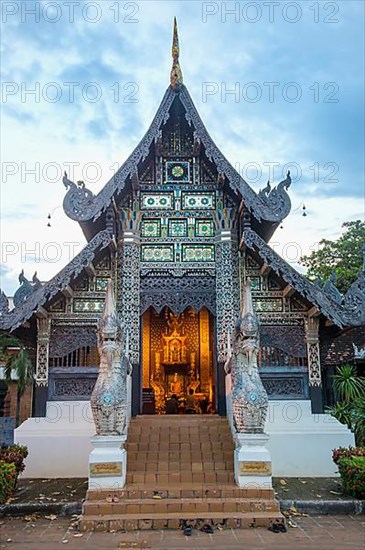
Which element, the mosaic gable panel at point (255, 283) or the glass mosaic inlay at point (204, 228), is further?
the glass mosaic inlay at point (204, 228)

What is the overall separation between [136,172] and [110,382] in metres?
4.11

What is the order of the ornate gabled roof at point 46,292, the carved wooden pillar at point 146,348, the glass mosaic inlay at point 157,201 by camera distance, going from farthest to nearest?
the carved wooden pillar at point 146,348 < the glass mosaic inlay at point 157,201 < the ornate gabled roof at point 46,292

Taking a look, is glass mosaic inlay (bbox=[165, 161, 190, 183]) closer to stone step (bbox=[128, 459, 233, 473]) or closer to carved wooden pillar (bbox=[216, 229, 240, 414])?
carved wooden pillar (bbox=[216, 229, 240, 414])

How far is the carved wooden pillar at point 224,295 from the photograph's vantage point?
9.16 metres

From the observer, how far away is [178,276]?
947 cm

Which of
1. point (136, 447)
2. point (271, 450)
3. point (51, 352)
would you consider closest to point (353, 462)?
point (271, 450)

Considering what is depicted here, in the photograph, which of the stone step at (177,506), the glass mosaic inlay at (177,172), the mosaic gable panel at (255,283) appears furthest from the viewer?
the glass mosaic inlay at (177,172)

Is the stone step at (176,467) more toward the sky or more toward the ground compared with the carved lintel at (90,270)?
more toward the ground

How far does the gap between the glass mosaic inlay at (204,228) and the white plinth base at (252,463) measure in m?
4.17

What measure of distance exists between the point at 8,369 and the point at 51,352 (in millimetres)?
755

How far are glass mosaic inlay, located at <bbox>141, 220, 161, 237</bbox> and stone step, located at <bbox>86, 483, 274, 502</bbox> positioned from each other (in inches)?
184

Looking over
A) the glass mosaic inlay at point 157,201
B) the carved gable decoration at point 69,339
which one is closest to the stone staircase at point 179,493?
the carved gable decoration at point 69,339

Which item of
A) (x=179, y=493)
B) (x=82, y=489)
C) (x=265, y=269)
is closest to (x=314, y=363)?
(x=265, y=269)

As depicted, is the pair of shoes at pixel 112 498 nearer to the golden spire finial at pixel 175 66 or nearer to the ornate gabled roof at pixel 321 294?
the ornate gabled roof at pixel 321 294
